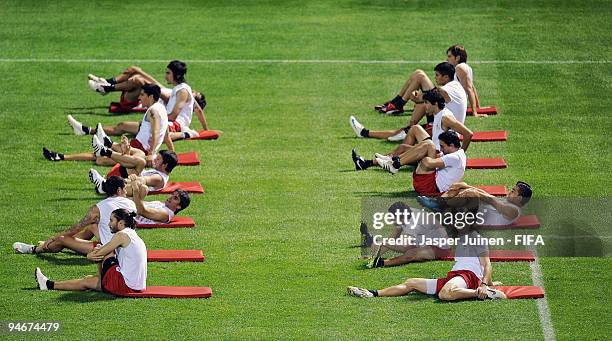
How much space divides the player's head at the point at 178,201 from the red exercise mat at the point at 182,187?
203 centimetres

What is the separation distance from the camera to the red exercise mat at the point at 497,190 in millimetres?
28703

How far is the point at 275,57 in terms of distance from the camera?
4047 cm

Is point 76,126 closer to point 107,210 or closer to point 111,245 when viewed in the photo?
point 107,210

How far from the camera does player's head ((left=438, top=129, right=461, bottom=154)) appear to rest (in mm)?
27156

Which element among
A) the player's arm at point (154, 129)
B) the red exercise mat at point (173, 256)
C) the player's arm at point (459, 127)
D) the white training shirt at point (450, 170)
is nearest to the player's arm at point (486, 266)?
the white training shirt at point (450, 170)

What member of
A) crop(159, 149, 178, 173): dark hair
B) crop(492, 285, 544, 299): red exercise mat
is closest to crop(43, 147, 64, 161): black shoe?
crop(159, 149, 178, 173): dark hair

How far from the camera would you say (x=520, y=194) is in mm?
26359

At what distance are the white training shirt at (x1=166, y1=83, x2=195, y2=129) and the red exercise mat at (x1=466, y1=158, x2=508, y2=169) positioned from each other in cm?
669

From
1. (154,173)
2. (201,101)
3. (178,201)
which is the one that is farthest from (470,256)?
(201,101)

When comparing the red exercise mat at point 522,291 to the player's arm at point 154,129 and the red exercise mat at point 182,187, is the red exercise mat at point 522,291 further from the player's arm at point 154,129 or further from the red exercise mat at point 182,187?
the player's arm at point 154,129

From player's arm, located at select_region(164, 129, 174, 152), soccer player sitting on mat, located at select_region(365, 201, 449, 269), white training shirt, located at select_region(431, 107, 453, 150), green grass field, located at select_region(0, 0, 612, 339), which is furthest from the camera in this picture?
player's arm, located at select_region(164, 129, 174, 152)

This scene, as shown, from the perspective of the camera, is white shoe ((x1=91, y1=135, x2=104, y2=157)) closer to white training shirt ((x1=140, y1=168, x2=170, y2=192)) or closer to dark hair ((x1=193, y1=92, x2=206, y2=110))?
white training shirt ((x1=140, y1=168, x2=170, y2=192))

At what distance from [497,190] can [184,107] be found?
27.1 feet

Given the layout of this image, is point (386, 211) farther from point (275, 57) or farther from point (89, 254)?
point (275, 57)
